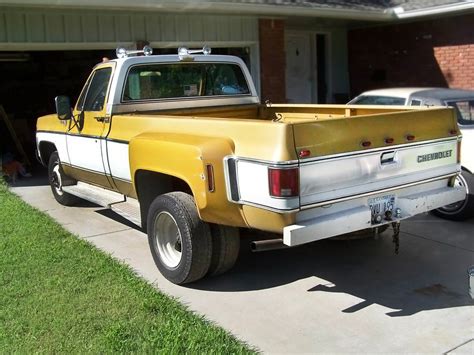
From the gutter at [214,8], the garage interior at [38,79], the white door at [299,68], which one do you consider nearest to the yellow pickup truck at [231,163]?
the gutter at [214,8]

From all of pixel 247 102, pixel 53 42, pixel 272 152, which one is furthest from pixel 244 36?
pixel 272 152

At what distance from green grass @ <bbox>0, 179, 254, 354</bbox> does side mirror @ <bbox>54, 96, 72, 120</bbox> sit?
5.12 ft

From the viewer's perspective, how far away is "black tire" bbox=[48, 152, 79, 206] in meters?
7.46

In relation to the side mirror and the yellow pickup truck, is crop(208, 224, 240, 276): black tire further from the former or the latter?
the side mirror

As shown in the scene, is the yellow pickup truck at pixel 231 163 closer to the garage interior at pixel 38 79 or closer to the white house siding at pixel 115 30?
the white house siding at pixel 115 30

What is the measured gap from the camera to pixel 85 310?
425cm

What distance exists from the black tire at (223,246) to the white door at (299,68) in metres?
9.85

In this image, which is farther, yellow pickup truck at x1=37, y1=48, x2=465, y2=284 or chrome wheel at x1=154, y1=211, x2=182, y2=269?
chrome wheel at x1=154, y1=211, x2=182, y2=269

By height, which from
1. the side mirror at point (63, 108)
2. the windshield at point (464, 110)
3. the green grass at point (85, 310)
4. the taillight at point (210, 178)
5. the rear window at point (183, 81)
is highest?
the rear window at point (183, 81)

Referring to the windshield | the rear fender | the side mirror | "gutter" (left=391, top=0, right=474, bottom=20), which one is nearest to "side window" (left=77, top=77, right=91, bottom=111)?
the side mirror

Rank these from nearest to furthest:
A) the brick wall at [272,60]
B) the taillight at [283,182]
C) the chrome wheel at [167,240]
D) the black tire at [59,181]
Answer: the taillight at [283,182] < the chrome wheel at [167,240] < the black tire at [59,181] < the brick wall at [272,60]

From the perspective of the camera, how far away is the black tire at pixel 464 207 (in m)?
6.31

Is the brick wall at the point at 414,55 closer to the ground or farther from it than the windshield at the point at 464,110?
farther from it

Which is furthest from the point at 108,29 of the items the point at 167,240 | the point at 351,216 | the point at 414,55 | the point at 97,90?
the point at 414,55
